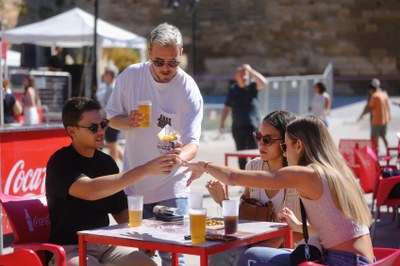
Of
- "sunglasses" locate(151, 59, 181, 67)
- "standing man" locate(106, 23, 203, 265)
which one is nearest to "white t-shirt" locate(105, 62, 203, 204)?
"standing man" locate(106, 23, 203, 265)

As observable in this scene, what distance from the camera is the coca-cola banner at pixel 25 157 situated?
7812 mm

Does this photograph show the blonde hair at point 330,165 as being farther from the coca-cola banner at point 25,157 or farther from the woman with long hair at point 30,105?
the woman with long hair at point 30,105

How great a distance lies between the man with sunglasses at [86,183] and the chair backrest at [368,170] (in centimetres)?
357

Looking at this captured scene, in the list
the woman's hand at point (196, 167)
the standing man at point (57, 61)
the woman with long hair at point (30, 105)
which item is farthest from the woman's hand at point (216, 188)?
the standing man at point (57, 61)

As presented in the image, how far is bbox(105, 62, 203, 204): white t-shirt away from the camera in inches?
210

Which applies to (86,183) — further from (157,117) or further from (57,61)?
(57,61)

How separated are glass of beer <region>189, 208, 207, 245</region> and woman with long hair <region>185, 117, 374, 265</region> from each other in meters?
0.25

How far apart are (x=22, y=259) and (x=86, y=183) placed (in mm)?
560

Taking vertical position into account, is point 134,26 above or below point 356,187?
above

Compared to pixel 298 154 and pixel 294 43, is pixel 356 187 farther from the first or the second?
pixel 294 43

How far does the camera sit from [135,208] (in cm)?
462

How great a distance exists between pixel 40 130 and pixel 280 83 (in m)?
13.9

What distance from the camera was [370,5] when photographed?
106ft

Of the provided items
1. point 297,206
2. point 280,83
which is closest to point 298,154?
point 297,206
